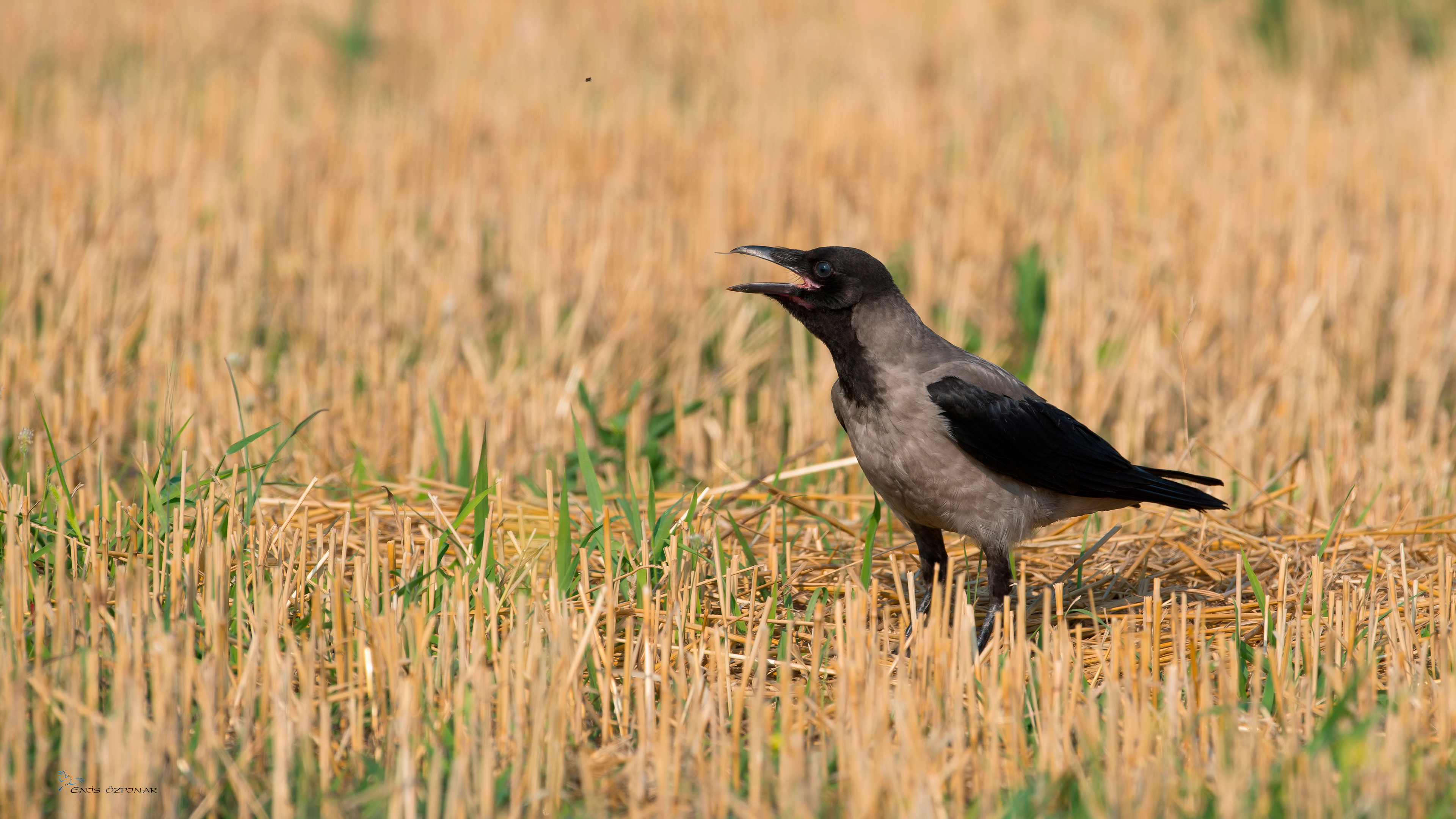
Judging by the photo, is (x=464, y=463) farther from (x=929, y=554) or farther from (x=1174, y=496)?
(x=1174, y=496)

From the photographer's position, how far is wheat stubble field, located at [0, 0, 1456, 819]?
2947mm

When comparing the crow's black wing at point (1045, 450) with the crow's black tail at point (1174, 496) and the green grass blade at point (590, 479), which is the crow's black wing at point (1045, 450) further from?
the green grass blade at point (590, 479)

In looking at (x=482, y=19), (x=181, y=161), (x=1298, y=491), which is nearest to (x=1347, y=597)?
(x=1298, y=491)

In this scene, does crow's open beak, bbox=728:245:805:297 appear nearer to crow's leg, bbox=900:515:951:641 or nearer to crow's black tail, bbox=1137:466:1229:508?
crow's leg, bbox=900:515:951:641

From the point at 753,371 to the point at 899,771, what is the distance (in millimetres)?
3996

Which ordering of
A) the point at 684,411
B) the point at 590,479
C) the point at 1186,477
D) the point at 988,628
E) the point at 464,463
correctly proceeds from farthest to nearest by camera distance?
the point at 684,411 → the point at 464,463 → the point at 590,479 → the point at 1186,477 → the point at 988,628

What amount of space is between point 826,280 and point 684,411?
1719mm

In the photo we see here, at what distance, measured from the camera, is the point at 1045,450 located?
13.4 ft

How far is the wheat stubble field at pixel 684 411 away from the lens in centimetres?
295

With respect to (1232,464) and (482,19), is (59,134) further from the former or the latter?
(1232,464)

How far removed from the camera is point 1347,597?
388 cm

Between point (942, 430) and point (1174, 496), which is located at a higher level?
point (942, 430)

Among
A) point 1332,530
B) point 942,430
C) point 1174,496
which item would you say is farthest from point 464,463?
point 1332,530

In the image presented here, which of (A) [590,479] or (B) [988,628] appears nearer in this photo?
(B) [988,628]
